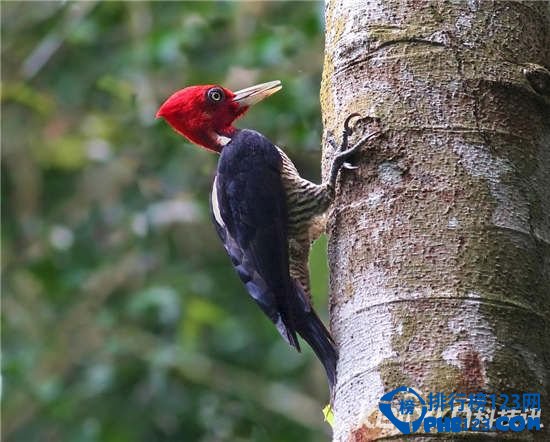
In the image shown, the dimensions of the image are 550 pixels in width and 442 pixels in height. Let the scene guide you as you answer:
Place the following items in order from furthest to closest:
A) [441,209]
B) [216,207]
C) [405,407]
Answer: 1. [216,207]
2. [441,209]
3. [405,407]

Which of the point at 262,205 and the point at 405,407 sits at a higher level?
the point at 262,205

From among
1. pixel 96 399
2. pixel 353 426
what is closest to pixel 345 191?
pixel 353 426

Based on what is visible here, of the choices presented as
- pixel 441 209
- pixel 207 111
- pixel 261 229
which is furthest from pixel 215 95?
pixel 441 209

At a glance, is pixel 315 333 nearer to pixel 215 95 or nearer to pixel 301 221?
pixel 301 221

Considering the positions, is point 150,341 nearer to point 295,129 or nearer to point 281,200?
point 295,129

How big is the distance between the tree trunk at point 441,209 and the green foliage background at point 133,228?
2151 mm

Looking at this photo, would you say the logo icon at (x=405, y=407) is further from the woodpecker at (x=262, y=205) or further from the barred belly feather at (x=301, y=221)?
the barred belly feather at (x=301, y=221)

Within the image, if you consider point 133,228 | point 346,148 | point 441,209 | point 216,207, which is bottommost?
point 441,209

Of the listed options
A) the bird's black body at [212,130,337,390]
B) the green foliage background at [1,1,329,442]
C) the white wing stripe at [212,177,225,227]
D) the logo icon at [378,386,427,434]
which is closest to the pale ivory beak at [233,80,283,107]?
the bird's black body at [212,130,337,390]

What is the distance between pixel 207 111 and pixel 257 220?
0.68 m

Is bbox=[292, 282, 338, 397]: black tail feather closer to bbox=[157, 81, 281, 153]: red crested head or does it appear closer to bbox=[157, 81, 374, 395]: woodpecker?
bbox=[157, 81, 374, 395]: woodpecker

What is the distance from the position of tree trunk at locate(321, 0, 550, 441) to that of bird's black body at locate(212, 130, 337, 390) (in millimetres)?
308

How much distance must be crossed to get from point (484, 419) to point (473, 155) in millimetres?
647

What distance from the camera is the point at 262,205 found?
324 cm
